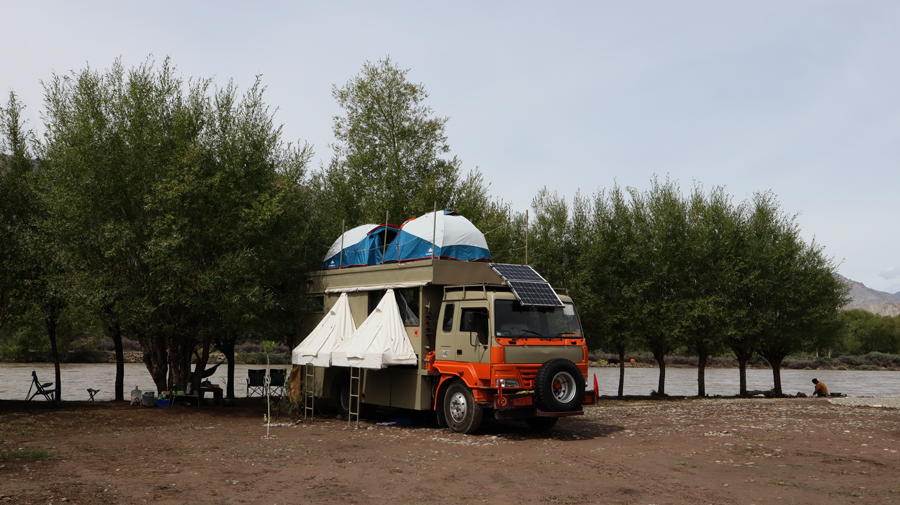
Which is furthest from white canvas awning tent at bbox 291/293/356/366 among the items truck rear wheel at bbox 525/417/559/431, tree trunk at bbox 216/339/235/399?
tree trunk at bbox 216/339/235/399

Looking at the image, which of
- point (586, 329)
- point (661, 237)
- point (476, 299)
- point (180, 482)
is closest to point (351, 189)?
point (586, 329)

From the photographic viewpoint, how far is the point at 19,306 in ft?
72.5

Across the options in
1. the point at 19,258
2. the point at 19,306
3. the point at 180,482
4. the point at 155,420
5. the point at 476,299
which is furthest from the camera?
the point at 19,306

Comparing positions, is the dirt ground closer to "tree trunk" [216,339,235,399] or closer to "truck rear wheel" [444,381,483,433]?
"truck rear wheel" [444,381,483,433]

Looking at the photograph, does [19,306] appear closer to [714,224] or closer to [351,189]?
[351,189]

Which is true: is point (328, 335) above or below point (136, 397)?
above

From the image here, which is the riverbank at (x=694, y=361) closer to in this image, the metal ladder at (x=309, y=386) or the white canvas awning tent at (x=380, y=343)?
the metal ladder at (x=309, y=386)

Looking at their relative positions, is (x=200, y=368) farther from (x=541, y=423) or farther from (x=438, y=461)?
(x=438, y=461)

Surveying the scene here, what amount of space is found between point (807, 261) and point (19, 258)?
1229 inches

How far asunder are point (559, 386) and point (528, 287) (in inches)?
87.4

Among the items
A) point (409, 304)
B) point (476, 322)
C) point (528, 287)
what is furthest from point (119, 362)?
point (528, 287)

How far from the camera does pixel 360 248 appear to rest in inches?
754

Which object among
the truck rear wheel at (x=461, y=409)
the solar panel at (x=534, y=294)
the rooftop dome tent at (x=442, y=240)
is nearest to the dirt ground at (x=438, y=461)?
the truck rear wheel at (x=461, y=409)

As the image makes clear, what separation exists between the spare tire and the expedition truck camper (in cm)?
2
